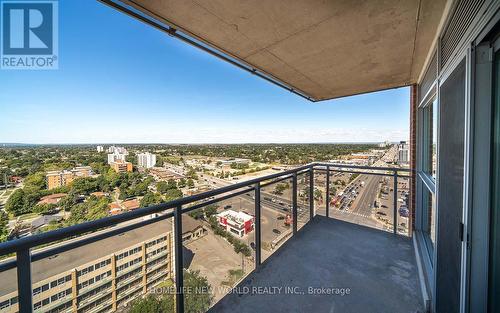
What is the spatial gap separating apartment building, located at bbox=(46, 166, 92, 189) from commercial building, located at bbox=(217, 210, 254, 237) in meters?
14.0

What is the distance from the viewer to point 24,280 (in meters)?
0.88

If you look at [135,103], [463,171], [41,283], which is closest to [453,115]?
[463,171]

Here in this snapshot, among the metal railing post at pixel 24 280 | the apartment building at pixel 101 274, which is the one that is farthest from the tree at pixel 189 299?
the metal railing post at pixel 24 280

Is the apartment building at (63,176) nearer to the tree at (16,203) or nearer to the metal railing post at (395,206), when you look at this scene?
the tree at (16,203)

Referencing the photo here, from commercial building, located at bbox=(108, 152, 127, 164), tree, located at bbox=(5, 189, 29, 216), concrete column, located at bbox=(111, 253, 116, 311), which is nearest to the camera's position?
concrete column, located at bbox=(111, 253, 116, 311)

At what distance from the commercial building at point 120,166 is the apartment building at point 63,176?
63.7 inches

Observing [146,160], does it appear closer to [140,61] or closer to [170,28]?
[140,61]

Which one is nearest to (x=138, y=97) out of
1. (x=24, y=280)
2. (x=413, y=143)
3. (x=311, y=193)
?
(x=311, y=193)

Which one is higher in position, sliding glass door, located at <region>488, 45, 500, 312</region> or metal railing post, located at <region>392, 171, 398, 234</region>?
sliding glass door, located at <region>488, 45, 500, 312</region>

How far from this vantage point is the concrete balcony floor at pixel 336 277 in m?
1.83

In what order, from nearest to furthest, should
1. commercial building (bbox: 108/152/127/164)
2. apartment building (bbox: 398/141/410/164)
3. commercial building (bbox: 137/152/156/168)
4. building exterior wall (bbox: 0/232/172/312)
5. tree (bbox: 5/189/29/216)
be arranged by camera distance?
building exterior wall (bbox: 0/232/172/312)
apartment building (bbox: 398/141/410/164)
tree (bbox: 5/189/29/216)
commercial building (bbox: 108/152/127/164)
commercial building (bbox: 137/152/156/168)

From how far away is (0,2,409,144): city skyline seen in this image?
5.38 metres

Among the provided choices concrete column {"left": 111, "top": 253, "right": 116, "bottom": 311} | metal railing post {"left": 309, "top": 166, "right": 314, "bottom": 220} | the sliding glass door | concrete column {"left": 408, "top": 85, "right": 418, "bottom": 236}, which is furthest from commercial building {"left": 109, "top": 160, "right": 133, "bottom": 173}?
the sliding glass door

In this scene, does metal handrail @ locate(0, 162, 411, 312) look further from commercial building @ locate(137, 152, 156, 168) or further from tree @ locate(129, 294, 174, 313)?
commercial building @ locate(137, 152, 156, 168)
